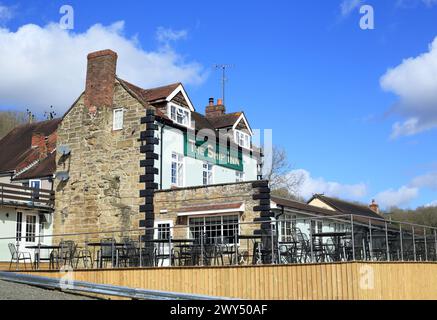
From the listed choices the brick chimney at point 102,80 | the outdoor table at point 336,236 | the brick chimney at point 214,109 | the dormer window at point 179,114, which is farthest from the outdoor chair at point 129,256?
the brick chimney at point 214,109

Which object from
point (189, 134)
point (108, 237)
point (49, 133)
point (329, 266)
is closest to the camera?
point (329, 266)

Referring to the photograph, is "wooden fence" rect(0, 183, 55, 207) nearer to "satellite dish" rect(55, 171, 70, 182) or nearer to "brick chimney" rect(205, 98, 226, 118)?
"satellite dish" rect(55, 171, 70, 182)

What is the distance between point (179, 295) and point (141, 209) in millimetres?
11383

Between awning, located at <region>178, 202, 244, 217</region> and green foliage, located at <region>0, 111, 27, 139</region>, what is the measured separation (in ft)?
114

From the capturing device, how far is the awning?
79.6 ft

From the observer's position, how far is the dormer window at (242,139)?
34250mm

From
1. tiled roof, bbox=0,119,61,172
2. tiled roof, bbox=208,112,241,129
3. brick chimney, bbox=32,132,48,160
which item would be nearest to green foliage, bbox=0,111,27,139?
tiled roof, bbox=0,119,61,172

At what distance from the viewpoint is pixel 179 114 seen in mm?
29219

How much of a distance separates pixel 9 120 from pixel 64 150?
33611 mm

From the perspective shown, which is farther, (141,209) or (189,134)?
(189,134)

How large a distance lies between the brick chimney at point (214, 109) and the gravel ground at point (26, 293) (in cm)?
2218

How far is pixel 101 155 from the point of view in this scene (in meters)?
26.9
